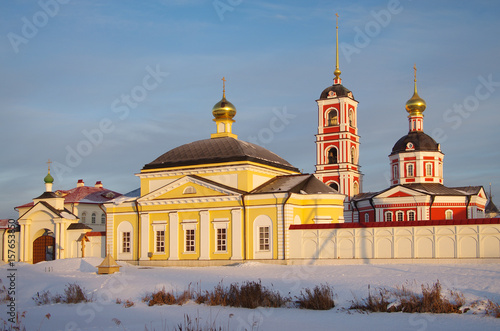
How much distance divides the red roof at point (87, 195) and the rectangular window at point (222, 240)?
2287 cm

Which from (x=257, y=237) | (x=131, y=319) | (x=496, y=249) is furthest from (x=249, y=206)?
(x=131, y=319)

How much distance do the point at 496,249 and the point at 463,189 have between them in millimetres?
27395

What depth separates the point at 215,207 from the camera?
32625 millimetres

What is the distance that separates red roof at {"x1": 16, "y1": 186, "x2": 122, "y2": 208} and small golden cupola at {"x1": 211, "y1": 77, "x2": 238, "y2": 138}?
1771cm

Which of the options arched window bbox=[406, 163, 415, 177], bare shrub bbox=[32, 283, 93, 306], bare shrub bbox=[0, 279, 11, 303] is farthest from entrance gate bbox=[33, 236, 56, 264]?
arched window bbox=[406, 163, 415, 177]

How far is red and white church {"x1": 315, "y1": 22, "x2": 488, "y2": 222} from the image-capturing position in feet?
157

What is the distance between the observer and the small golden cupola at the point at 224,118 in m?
39.1

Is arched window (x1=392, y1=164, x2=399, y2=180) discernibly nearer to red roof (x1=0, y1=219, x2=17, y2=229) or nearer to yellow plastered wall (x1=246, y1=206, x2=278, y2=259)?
yellow plastered wall (x1=246, y1=206, x2=278, y2=259)

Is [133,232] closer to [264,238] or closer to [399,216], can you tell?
[264,238]

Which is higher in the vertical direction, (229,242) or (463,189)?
(463,189)

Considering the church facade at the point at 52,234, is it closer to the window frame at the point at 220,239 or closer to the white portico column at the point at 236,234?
the window frame at the point at 220,239

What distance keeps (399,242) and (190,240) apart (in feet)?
Result: 38.0

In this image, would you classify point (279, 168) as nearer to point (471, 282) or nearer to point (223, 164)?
point (223, 164)

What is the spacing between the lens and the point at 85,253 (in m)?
37.9
